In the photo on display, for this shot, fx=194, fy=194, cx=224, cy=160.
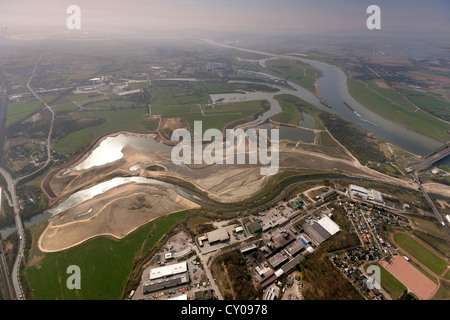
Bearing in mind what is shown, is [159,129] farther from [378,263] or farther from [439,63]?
[439,63]

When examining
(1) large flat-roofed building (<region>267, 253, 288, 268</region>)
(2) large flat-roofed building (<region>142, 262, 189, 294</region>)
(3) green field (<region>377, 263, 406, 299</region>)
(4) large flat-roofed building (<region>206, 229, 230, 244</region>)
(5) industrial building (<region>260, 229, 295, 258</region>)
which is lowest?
(3) green field (<region>377, 263, 406, 299</region>)

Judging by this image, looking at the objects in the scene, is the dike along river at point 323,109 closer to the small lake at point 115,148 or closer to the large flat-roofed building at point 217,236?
the small lake at point 115,148

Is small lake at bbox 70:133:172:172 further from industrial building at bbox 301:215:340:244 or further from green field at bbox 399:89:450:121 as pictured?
green field at bbox 399:89:450:121

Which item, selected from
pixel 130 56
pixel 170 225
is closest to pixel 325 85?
pixel 170 225

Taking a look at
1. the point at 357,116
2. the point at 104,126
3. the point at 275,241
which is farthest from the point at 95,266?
the point at 357,116

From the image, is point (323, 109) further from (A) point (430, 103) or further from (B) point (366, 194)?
(B) point (366, 194)

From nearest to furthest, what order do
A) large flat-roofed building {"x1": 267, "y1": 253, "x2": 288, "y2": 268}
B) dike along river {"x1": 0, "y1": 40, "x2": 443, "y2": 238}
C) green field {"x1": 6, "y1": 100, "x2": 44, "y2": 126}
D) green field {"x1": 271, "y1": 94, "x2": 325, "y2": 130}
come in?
large flat-roofed building {"x1": 267, "y1": 253, "x2": 288, "y2": 268} < dike along river {"x1": 0, "y1": 40, "x2": 443, "y2": 238} < green field {"x1": 6, "y1": 100, "x2": 44, "y2": 126} < green field {"x1": 271, "y1": 94, "x2": 325, "y2": 130}

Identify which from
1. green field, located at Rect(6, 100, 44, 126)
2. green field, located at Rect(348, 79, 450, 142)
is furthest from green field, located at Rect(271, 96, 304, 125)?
green field, located at Rect(6, 100, 44, 126)
